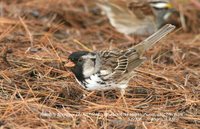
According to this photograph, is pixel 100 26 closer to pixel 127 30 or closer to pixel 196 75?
pixel 127 30

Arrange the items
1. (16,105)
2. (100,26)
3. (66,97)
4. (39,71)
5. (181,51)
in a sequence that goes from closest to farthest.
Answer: (16,105)
(66,97)
(39,71)
(181,51)
(100,26)

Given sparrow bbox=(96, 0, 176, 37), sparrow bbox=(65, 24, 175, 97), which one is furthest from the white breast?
sparrow bbox=(96, 0, 176, 37)

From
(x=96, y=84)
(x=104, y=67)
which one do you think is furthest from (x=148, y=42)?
(x=96, y=84)

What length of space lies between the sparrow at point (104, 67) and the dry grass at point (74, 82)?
156mm

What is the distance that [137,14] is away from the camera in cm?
773

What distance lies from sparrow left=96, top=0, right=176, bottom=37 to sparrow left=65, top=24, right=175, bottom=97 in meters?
2.12

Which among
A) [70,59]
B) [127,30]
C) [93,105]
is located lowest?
[127,30]

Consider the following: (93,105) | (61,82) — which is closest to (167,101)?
(93,105)

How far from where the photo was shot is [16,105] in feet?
14.5

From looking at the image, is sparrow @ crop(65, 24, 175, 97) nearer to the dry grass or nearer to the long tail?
the long tail

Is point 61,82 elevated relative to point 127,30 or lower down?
elevated

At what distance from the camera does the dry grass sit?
14.2 ft

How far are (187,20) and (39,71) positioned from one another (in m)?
3.31

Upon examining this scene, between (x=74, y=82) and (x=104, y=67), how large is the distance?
1.29 ft
